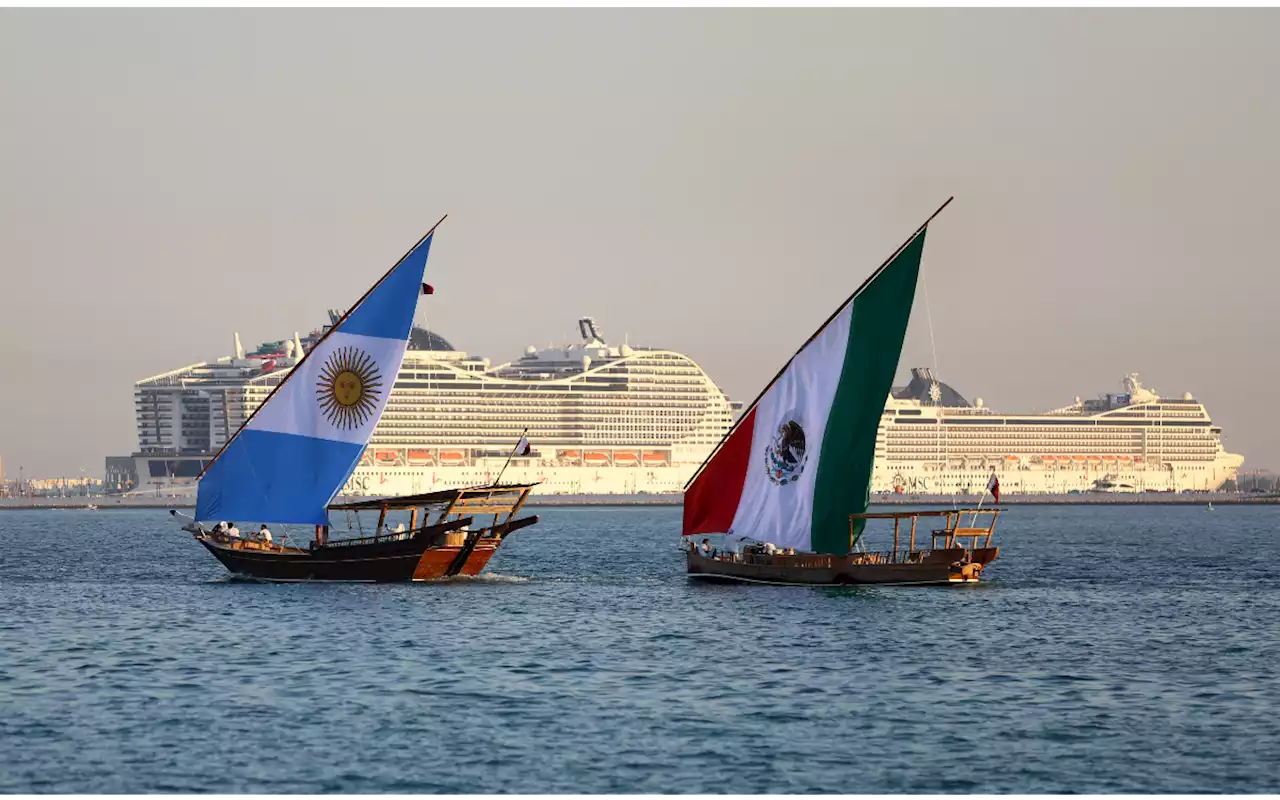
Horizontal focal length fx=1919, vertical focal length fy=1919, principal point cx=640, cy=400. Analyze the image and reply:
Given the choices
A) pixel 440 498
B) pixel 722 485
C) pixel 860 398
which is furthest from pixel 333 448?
pixel 860 398

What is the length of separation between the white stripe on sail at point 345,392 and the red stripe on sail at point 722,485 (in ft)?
31.3

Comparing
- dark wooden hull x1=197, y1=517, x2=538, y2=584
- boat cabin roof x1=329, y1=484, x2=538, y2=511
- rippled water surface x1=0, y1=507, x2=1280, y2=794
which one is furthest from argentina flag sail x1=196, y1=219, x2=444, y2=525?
rippled water surface x1=0, y1=507, x2=1280, y2=794

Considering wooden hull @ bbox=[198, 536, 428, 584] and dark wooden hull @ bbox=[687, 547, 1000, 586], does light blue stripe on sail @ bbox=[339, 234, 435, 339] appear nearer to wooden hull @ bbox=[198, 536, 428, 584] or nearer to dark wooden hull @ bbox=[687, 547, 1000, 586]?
wooden hull @ bbox=[198, 536, 428, 584]

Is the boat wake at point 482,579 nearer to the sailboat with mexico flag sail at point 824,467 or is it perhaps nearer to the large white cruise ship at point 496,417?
the sailboat with mexico flag sail at point 824,467

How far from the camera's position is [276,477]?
5488cm

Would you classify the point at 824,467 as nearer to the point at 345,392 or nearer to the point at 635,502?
the point at 345,392

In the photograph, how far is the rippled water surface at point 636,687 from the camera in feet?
82.4

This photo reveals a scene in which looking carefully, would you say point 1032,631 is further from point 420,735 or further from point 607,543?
point 607,543

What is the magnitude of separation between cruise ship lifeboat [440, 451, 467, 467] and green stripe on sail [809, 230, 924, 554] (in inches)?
4495

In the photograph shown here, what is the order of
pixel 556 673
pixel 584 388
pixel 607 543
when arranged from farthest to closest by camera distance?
pixel 584 388 → pixel 607 543 → pixel 556 673

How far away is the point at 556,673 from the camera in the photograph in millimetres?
34594

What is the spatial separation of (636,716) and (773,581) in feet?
85.8

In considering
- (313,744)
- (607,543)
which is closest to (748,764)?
(313,744)

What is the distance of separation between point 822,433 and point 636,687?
68.8ft
